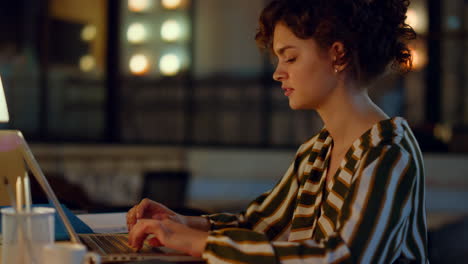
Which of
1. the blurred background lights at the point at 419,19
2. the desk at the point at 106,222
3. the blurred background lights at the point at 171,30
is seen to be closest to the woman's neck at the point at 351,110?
the desk at the point at 106,222

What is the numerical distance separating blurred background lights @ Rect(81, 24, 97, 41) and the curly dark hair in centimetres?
643

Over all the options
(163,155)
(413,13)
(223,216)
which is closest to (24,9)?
(163,155)

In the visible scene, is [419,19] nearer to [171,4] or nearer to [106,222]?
[171,4]

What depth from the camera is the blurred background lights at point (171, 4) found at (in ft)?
25.0

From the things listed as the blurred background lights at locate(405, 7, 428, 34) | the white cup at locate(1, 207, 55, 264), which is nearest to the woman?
the white cup at locate(1, 207, 55, 264)

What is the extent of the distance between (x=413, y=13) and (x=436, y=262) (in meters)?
3.75

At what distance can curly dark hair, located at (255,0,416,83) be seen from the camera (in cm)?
142

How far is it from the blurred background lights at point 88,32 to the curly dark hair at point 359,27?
643 centimetres

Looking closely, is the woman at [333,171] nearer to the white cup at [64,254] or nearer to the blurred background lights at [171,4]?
the white cup at [64,254]

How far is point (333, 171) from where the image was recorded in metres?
1.55

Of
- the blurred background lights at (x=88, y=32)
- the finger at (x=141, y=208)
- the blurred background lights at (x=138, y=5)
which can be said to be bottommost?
the finger at (x=141, y=208)

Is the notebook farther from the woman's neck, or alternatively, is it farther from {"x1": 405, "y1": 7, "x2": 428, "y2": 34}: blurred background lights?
{"x1": 405, "y1": 7, "x2": 428, "y2": 34}: blurred background lights

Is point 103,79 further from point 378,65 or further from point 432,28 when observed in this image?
point 378,65

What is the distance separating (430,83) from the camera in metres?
7.13
